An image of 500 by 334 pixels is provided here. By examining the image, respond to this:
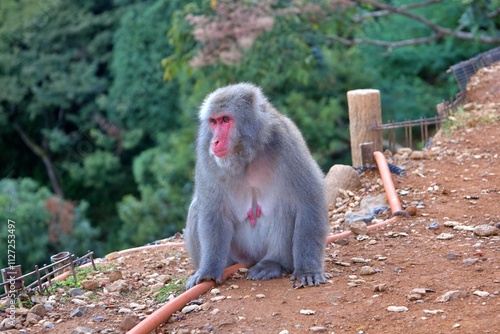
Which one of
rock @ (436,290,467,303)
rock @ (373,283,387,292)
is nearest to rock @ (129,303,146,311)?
rock @ (373,283,387,292)

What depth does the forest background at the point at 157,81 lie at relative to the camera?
1177 centimetres

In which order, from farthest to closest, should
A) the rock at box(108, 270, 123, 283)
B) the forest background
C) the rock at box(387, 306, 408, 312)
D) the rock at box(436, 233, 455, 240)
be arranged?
the forest background
the rock at box(108, 270, 123, 283)
the rock at box(436, 233, 455, 240)
the rock at box(387, 306, 408, 312)

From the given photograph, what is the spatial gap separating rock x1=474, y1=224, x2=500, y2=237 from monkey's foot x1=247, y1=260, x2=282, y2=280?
1315 mm

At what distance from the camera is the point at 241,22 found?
11.4 meters

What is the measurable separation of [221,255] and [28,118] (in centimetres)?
1573

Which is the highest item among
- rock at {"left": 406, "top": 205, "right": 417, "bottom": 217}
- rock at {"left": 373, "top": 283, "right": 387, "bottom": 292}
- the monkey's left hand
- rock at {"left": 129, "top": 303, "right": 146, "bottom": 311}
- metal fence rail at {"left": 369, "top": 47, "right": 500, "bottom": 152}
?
metal fence rail at {"left": 369, "top": 47, "right": 500, "bottom": 152}

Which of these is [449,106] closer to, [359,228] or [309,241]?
[359,228]

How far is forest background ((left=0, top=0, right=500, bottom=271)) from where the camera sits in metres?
11.8

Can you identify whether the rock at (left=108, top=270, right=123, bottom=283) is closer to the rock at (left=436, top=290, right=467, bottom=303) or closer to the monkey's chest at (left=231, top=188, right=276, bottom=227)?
Result: the monkey's chest at (left=231, top=188, right=276, bottom=227)

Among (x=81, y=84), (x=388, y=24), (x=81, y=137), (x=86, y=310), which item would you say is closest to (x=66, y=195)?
(x=81, y=137)

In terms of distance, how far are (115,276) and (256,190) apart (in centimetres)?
125

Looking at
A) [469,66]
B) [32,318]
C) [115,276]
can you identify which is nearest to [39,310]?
[32,318]

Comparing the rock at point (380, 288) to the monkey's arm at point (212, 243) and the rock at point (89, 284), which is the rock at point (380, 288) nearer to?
the monkey's arm at point (212, 243)

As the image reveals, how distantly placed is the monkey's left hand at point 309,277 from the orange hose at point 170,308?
495 mm
